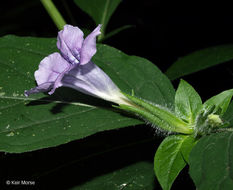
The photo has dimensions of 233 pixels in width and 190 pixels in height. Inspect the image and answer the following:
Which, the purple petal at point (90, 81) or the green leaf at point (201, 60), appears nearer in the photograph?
the purple petal at point (90, 81)

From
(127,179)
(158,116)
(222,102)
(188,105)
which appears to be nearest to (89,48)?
(158,116)

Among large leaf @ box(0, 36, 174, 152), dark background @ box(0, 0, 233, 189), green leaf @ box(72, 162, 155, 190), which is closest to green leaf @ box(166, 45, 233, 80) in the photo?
dark background @ box(0, 0, 233, 189)

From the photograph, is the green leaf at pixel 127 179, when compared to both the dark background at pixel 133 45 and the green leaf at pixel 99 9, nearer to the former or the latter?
the dark background at pixel 133 45

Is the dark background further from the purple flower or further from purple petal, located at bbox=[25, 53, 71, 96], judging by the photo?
purple petal, located at bbox=[25, 53, 71, 96]

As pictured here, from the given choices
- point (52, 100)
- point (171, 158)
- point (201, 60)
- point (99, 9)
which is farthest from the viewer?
point (99, 9)

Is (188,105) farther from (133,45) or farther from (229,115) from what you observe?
(133,45)

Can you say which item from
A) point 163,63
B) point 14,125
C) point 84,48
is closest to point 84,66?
point 84,48

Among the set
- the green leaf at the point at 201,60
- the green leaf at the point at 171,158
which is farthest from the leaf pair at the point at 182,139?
the green leaf at the point at 201,60
